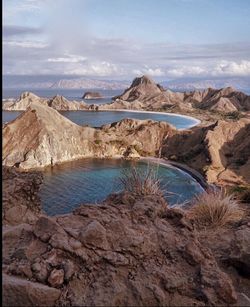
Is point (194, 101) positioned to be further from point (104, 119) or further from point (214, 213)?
point (214, 213)

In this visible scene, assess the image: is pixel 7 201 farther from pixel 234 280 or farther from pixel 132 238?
pixel 234 280

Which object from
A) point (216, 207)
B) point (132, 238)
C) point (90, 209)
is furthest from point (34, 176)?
point (216, 207)

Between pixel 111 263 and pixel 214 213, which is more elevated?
pixel 111 263

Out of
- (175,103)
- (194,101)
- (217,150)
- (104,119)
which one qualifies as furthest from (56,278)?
(194,101)

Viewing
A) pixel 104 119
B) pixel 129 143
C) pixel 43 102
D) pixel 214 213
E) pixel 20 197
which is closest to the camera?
pixel 20 197

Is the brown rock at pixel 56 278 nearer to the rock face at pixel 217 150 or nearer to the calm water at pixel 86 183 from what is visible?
the calm water at pixel 86 183

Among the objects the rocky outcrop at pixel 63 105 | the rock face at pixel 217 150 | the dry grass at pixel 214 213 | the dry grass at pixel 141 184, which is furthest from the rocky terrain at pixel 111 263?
the rocky outcrop at pixel 63 105

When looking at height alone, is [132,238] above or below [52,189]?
above
